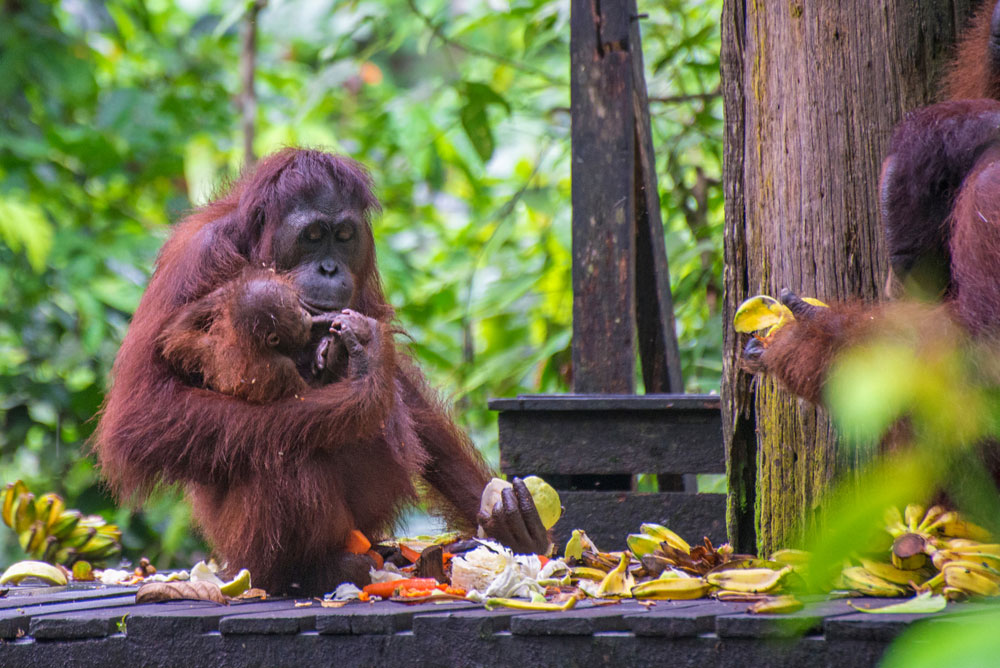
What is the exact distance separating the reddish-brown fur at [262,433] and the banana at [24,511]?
37.8 inches

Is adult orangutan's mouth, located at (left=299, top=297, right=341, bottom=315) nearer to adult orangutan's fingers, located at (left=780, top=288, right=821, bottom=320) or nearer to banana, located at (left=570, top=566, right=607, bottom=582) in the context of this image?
banana, located at (left=570, top=566, right=607, bottom=582)

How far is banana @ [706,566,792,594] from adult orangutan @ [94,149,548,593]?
24.3 inches

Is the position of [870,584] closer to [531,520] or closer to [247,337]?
[531,520]

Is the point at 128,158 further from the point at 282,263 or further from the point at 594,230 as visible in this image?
the point at 282,263

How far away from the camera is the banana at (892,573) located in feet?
5.99

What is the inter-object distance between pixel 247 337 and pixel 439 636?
795 millimetres

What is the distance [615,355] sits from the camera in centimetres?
334

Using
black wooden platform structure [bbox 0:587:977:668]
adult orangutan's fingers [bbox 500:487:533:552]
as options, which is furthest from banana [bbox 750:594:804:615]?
adult orangutan's fingers [bbox 500:487:533:552]

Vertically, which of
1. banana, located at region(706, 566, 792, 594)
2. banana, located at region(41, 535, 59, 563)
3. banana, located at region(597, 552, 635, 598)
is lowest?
banana, located at region(41, 535, 59, 563)

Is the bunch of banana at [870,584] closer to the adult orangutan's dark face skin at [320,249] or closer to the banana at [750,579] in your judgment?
the banana at [750,579]

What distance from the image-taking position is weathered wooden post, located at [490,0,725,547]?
10.3 feet

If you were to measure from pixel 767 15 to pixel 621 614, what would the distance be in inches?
57.4

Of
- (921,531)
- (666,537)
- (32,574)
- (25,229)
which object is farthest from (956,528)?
(25,229)

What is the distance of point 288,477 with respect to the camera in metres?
2.17
